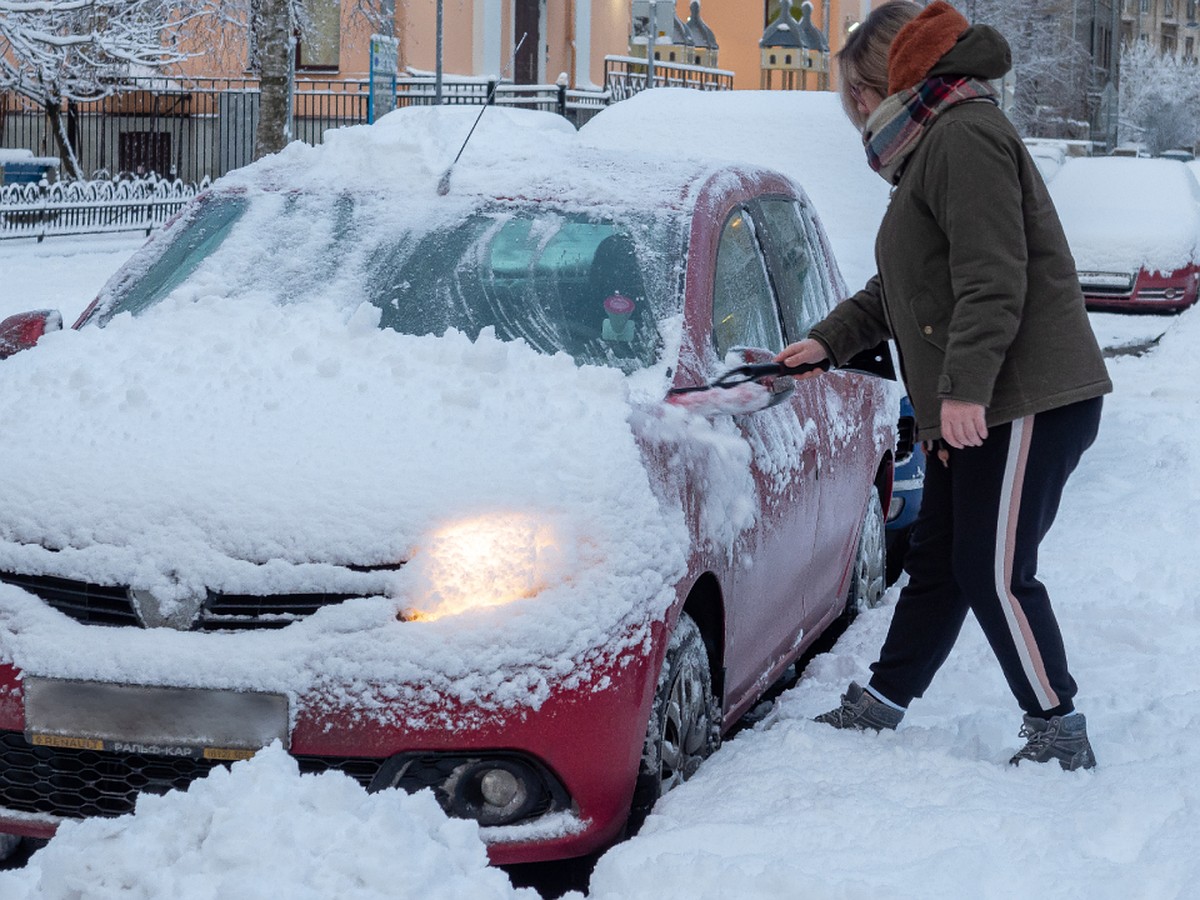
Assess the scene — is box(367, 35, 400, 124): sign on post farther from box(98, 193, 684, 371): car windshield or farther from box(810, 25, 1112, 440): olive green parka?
box(810, 25, 1112, 440): olive green parka

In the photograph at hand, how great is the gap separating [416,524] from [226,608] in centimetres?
37

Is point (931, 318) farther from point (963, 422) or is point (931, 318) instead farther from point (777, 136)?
point (777, 136)

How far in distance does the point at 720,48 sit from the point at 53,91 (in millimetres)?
25408

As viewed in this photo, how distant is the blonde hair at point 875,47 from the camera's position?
385 centimetres

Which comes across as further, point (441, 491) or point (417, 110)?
point (417, 110)

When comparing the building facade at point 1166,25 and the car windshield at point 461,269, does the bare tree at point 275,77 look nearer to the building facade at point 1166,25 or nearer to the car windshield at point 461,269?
the car windshield at point 461,269

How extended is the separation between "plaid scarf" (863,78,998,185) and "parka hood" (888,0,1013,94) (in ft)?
0.07

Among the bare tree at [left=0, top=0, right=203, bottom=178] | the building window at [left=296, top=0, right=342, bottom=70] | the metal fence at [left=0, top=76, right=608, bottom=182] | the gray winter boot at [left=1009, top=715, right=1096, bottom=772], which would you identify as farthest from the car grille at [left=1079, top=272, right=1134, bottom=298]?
the building window at [left=296, top=0, right=342, bottom=70]

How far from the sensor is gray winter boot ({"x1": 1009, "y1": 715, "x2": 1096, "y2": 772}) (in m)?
3.85

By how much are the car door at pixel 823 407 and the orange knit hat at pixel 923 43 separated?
0.98 meters

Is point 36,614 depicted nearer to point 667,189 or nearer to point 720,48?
point 667,189

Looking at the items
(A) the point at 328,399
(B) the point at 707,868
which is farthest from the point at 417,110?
A: (B) the point at 707,868

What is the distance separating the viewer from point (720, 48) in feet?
158

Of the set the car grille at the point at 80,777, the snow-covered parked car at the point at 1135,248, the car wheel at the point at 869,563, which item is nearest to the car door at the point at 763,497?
the car wheel at the point at 869,563
